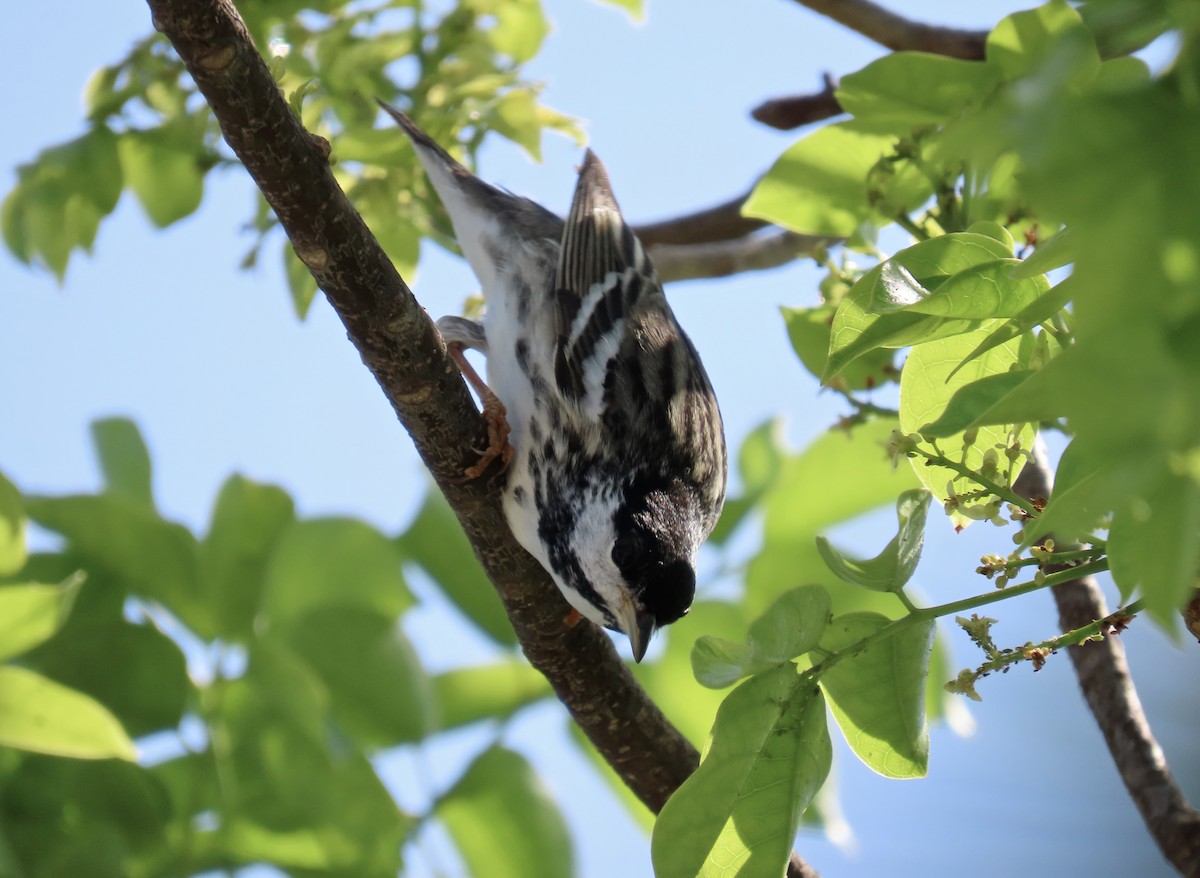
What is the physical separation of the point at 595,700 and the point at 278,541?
393 millimetres

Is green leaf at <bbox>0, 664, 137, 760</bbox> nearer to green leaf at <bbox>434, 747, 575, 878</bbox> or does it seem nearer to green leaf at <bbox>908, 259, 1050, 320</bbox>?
green leaf at <bbox>434, 747, 575, 878</bbox>

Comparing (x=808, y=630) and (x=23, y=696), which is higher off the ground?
(x=23, y=696)

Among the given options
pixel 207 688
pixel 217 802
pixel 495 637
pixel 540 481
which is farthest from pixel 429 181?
pixel 217 802

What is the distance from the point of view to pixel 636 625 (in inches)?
51.2

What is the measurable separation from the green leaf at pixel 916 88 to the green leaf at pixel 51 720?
78 cm

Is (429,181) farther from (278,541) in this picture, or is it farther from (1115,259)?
(1115,259)


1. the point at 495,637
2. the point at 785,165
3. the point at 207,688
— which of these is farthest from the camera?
the point at 495,637

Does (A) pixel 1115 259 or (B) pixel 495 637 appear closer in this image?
(A) pixel 1115 259

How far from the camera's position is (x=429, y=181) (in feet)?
4.85

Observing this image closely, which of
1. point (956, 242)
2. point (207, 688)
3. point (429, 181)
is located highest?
point (429, 181)

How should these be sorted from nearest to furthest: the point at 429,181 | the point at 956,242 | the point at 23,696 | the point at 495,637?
the point at 956,242, the point at 23,696, the point at 495,637, the point at 429,181

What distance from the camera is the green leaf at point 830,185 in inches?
39.8

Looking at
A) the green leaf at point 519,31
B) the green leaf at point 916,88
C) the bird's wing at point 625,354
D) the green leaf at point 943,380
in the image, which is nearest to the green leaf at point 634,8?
the green leaf at point 519,31

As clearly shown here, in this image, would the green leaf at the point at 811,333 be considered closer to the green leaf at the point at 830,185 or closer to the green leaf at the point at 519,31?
the green leaf at the point at 830,185
